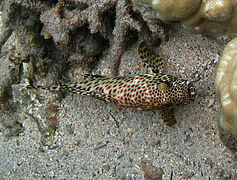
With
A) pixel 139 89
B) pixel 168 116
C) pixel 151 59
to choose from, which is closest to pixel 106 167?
pixel 168 116

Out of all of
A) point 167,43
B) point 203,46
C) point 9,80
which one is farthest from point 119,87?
point 9,80

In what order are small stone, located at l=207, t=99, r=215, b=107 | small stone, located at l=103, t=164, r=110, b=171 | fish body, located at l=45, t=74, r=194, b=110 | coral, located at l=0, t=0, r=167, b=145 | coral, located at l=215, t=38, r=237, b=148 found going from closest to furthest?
coral, located at l=215, t=38, r=237, b=148, fish body, located at l=45, t=74, r=194, b=110, small stone, located at l=207, t=99, r=215, b=107, coral, located at l=0, t=0, r=167, b=145, small stone, located at l=103, t=164, r=110, b=171

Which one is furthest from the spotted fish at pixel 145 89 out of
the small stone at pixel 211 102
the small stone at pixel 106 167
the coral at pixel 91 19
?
the small stone at pixel 106 167

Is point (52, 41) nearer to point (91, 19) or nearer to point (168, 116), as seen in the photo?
point (91, 19)

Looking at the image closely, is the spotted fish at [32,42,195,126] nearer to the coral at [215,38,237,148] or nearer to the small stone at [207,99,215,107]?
the small stone at [207,99,215,107]

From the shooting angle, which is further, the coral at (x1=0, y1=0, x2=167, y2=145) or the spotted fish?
the coral at (x1=0, y1=0, x2=167, y2=145)

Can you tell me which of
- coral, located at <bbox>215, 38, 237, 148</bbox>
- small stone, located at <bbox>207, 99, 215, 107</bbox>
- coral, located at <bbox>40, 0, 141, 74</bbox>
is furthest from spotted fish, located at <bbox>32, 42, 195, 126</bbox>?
coral, located at <bbox>215, 38, 237, 148</bbox>

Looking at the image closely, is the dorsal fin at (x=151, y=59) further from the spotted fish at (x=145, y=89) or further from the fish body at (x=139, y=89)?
the fish body at (x=139, y=89)
